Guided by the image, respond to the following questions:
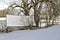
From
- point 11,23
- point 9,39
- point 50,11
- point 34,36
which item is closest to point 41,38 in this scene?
point 34,36

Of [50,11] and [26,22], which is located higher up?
[50,11]

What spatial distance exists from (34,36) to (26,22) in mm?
3844

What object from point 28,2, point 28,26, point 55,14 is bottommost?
point 28,26

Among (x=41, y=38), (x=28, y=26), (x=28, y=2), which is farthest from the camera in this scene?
(x=28, y=2)

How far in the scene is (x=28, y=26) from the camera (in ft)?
16.8

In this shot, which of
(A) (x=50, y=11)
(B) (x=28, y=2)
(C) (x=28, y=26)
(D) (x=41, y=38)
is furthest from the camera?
(B) (x=28, y=2)

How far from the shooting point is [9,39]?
1.27 metres

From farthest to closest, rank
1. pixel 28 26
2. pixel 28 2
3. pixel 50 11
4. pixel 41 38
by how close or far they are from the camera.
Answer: pixel 28 2, pixel 28 26, pixel 50 11, pixel 41 38

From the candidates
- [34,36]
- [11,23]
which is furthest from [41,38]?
[11,23]

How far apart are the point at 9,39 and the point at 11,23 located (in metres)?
3.97

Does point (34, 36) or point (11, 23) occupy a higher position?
point (34, 36)

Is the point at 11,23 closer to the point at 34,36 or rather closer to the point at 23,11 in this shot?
the point at 23,11

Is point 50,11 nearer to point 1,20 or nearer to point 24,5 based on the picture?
point 24,5

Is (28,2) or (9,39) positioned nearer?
(9,39)
